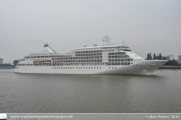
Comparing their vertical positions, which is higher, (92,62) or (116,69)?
(92,62)

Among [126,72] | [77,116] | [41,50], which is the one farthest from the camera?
[41,50]

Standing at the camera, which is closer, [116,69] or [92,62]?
[116,69]

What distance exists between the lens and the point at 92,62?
40.4 meters

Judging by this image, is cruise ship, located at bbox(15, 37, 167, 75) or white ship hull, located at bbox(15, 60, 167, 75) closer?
white ship hull, located at bbox(15, 60, 167, 75)

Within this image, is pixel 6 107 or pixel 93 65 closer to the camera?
pixel 6 107

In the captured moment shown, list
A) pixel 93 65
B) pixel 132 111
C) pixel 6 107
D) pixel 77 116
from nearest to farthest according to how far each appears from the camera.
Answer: pixel 77 116 → pixel 132 111 → pixel 6 107 → pixel 93 65

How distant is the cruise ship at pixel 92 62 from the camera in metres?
35.4

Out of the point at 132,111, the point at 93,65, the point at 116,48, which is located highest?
the point at 116,48

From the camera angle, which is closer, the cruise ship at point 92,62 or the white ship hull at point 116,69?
the white ship hull at point 116,69

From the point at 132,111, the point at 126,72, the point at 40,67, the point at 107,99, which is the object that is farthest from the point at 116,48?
the point at 132,111

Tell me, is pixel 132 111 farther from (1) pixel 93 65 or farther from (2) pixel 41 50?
(2) pixel 41 50

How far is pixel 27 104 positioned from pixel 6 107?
1.52 m

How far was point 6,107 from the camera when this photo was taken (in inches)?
562

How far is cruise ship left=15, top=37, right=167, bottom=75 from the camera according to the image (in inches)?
1393
